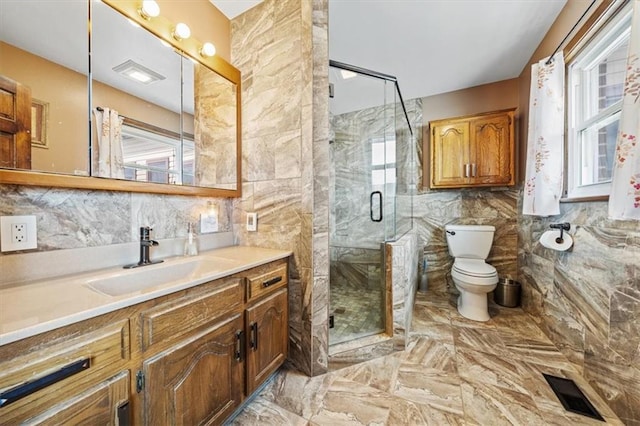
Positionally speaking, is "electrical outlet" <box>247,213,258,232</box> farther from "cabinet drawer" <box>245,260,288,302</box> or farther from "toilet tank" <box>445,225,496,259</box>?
"toilet tank" <box>445,225,496,259</box>

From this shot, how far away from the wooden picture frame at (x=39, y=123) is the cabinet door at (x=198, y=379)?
936 millimetres

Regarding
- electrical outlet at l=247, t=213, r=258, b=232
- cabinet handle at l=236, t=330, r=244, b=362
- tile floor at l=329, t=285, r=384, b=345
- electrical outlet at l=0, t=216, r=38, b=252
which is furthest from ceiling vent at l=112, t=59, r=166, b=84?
tile floor at l=329, t=285, r=384, b=345

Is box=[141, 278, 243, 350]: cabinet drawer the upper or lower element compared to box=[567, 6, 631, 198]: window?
lower

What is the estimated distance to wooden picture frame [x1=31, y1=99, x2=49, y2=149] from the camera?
914mm

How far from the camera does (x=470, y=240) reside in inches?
104

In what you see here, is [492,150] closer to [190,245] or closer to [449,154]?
[449,154]

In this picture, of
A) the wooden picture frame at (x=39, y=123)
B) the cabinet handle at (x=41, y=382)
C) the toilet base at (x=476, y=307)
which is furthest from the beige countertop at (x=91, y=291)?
the toilet base at (x=476, y=307)

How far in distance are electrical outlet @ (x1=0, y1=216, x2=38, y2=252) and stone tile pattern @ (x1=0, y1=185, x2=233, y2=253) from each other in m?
0.02

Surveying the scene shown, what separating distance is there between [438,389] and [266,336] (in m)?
1.06

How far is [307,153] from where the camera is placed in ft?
4.87

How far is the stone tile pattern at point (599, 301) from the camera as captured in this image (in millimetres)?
1178

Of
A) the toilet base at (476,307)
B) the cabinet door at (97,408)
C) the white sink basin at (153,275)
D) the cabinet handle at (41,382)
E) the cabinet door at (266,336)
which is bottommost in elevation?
the toilet base at (476,307)

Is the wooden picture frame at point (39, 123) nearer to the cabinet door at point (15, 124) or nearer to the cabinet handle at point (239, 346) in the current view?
the cabinet door at point (15, 124)

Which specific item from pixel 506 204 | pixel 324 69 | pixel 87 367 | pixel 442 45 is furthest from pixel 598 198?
pixel 87 367
